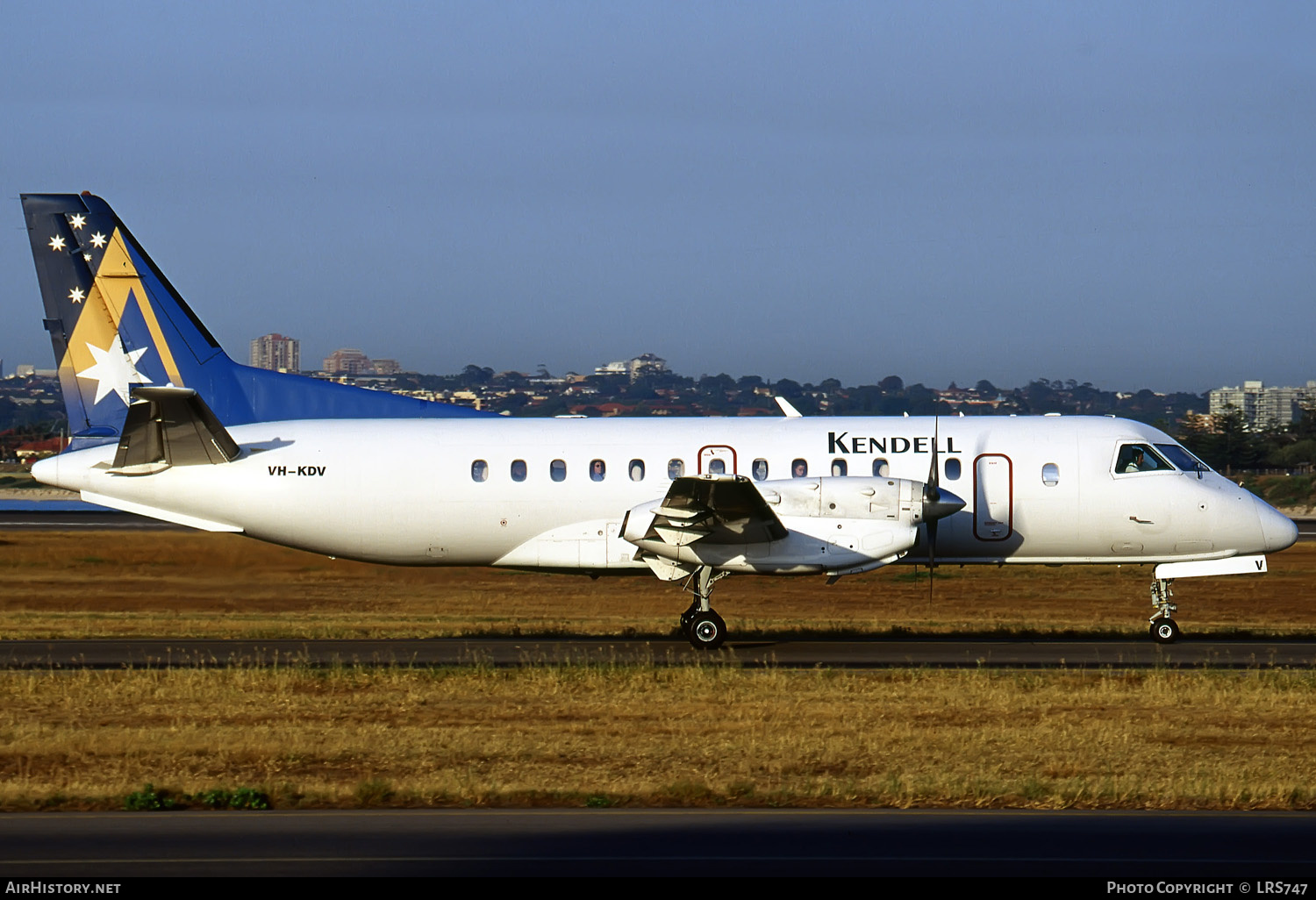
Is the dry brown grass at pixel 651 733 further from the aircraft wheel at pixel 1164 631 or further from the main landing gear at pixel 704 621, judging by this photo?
the aircraft wheel at pixel 1164 631

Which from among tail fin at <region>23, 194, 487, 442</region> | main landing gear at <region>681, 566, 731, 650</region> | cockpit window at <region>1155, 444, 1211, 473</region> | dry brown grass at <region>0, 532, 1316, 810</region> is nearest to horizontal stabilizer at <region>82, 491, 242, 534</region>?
tail fin at <region>23, 194, 487, 442</region>

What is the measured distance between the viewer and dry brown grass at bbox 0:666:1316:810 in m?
11.1

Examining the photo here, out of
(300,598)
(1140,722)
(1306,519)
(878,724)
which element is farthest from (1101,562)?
(1306,519)

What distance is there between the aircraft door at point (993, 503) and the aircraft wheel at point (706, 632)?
413 centimetres

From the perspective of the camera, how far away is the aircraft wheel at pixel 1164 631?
20766mm

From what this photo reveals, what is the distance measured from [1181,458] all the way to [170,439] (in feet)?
50.3

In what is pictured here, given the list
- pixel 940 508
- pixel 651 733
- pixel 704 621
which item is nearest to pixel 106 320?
pixel 704 621

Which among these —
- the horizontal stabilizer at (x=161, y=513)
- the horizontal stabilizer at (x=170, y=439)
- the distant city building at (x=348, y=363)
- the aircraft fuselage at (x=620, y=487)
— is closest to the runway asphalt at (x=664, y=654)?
the aircraft fuselage at (x=620, y=487)

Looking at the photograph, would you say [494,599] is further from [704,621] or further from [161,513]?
[704,621]

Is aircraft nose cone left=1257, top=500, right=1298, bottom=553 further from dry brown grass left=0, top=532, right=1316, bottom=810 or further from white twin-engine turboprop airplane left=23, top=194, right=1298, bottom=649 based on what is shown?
dry brown grass left=0, top=532, right=1316, bottom=810

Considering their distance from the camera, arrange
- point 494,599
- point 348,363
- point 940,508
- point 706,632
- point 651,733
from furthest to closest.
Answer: point 348,363
point 494,599
point 706,632
point 940,508
point 651,733

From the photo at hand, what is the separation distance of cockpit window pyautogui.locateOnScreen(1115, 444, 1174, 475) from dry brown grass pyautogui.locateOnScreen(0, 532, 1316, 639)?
335 centimetres

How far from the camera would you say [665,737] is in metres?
14.0

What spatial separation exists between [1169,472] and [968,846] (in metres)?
13.7
